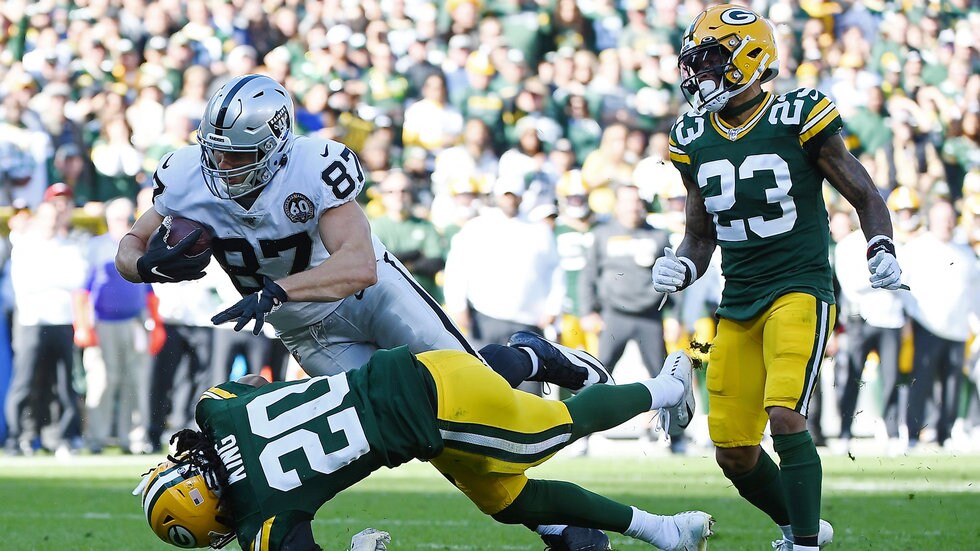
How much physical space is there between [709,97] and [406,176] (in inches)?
218

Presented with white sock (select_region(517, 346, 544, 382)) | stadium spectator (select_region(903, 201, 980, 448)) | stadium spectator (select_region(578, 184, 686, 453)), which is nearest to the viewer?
white sock (select_region(517, 346, 544, 382))

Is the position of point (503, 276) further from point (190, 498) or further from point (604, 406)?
point (190, 498)

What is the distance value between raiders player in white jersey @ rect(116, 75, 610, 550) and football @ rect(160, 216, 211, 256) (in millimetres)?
28

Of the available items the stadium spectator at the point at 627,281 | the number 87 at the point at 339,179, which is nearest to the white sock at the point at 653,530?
the number 87 at the point at 339,179

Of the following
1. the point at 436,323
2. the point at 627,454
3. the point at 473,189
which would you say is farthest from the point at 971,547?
the point at 473,189

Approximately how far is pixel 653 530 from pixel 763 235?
1.13 m

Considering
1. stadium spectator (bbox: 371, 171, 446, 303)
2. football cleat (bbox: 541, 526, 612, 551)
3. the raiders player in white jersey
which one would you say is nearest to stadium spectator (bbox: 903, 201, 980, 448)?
stadium spectator (bbox: 371, 171, 446, 303)

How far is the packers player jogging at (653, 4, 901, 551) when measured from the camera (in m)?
4.47

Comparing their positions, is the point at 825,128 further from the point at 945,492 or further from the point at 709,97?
the point at 945,492

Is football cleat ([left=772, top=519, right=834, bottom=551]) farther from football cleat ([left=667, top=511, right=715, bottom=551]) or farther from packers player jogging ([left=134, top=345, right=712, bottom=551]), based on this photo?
packers player jogging ([left=134, top=345, right=712, bottom=551])

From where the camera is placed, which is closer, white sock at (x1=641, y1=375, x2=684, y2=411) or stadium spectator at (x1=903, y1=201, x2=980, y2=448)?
white sock at (x1=641, y1=375, x2=684, y2=411)

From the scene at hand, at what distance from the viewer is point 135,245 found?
15.2 feet

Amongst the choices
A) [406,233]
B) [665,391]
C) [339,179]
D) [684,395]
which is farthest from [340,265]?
[406,233]

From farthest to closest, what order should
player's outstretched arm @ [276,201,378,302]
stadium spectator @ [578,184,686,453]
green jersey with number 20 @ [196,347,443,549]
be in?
1. stadium spectator @ [578,184,686,453]
2. player's outstretched arm @ [276,201,378,302]
3. green jersey with number 20 @ [196,347,443,549]
